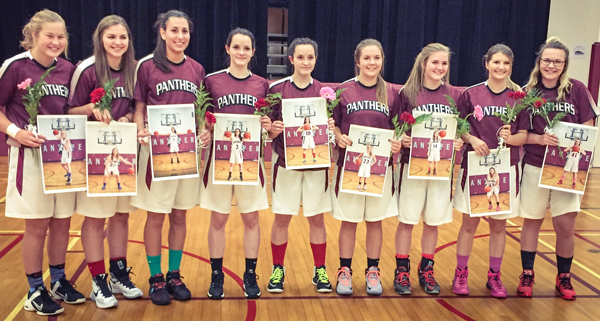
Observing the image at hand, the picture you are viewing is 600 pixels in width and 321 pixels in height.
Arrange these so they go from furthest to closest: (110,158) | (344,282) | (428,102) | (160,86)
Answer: (344,282), (428,102), (160,86), (110,158)

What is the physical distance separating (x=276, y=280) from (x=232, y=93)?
1298 millimetres

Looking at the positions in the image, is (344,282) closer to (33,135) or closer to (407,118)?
(407,118)

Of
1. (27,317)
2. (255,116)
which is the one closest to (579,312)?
(255,116)

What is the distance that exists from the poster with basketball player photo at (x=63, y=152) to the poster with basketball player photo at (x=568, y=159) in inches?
113

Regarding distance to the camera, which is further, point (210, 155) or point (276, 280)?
point (276, 280)

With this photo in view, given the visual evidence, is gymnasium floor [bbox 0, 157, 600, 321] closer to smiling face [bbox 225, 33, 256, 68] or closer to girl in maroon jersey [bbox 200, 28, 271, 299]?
girl in maroon jersey [bbox 200, 28, 271, 299]

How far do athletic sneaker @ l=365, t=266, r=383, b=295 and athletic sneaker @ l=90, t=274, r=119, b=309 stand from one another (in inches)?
64.5

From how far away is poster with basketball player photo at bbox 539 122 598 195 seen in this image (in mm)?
3270

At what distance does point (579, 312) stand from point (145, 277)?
2959 mm

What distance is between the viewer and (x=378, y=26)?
973 cm

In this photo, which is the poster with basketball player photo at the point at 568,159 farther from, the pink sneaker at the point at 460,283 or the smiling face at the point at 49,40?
the smiling face at the point at 49,40

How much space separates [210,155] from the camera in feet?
10.5

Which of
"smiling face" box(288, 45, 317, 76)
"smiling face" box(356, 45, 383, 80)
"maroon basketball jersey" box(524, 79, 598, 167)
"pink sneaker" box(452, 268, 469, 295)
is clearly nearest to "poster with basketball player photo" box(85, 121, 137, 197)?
"smiling face" box(288, 45, 317, 76)

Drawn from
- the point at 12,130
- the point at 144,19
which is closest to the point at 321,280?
the point at 12,130
